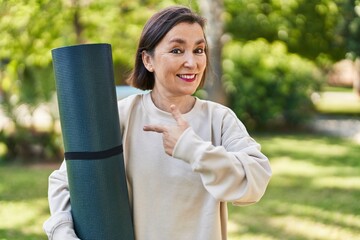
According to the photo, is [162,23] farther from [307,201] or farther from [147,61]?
[307,201]

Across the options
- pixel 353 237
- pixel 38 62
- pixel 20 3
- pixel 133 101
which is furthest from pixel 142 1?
pixel 133 101

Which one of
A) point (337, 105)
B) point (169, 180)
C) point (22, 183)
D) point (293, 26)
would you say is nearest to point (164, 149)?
point (169, 180)

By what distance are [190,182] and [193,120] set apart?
0.21m

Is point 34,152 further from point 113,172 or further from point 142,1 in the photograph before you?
point 113,172

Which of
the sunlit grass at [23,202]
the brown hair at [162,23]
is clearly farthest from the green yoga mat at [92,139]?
the sunlit grass at [23,202]

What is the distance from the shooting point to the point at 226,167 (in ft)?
5.42

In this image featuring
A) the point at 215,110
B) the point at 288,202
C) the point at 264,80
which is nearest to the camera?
the point at 215,110

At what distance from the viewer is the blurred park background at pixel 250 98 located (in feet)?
21.2

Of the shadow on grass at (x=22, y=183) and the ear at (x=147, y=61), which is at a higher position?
the ear at (x=147, y=61)

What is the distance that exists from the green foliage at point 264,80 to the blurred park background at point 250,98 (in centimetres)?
2

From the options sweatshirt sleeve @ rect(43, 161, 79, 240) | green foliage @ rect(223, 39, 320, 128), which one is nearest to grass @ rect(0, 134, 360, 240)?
green foliage @ rect(223, 39, 320, 128)

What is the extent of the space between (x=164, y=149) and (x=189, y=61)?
11.3 inches

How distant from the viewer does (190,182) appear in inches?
74.4

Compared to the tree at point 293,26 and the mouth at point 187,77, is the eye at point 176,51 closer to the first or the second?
the mouth at point 187,77
